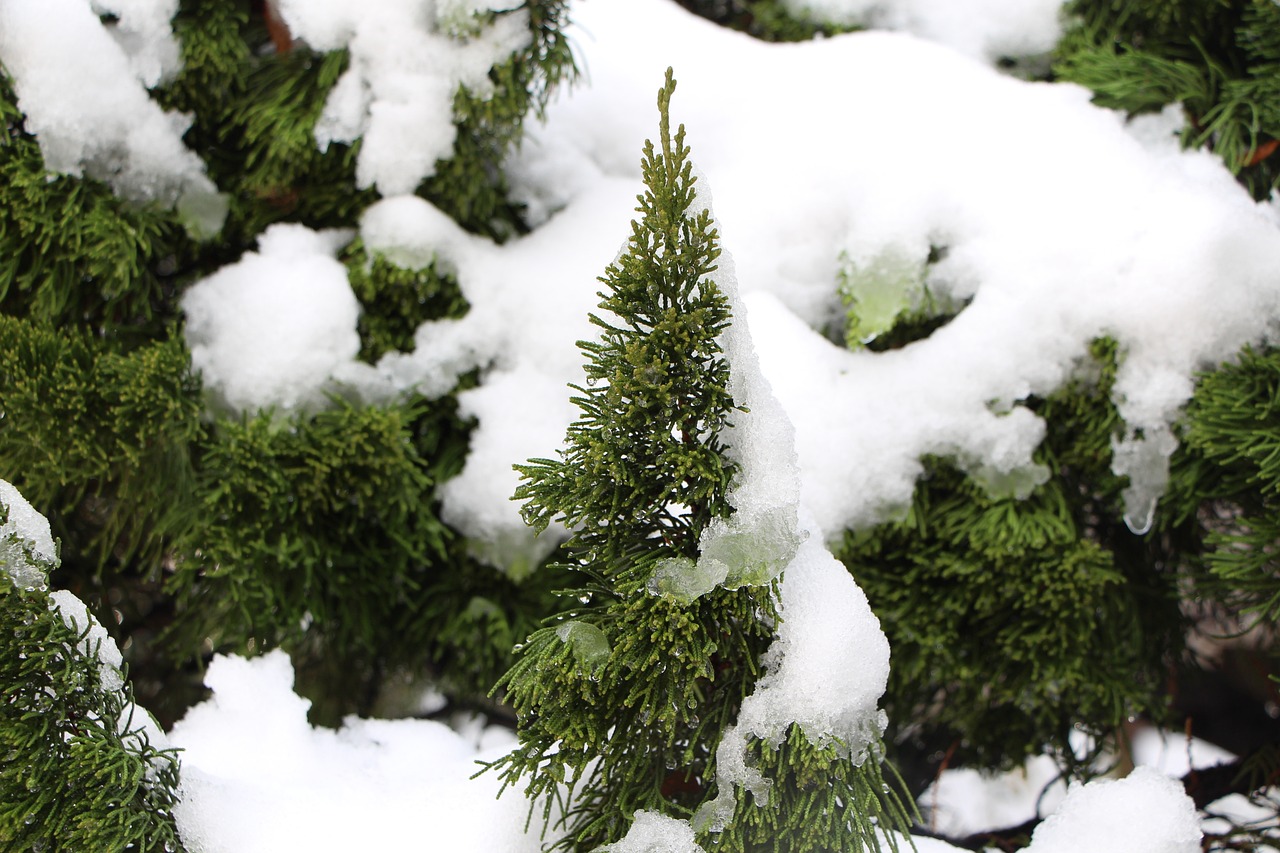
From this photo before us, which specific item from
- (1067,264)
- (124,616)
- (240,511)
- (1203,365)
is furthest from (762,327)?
(124,616)

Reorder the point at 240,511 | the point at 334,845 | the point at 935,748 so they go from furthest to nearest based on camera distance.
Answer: the point at 935,748 < the point at 240,511 < the point at 334,845

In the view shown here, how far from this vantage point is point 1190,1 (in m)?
1.27

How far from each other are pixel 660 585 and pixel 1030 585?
1.90 feet

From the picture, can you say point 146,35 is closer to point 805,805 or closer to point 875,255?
point 875,255

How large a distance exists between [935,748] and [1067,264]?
781mm

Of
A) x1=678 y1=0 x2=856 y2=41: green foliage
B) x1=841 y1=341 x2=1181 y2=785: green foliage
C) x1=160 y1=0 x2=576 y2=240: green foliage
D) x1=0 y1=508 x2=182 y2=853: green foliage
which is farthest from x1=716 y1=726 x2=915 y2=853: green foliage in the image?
x1=678 y1=0 x2=856 y2=41: green foliage

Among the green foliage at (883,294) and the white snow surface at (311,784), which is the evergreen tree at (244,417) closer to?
the white snow surface at (311,784)

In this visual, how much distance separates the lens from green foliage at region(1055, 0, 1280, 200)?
119cm

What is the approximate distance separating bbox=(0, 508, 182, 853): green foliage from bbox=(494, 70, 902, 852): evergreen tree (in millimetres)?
329

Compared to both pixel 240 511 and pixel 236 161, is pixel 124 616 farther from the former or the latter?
pixel 236 161

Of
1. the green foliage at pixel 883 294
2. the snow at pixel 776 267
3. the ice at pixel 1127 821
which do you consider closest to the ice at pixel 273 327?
the snow at pixel 776 267

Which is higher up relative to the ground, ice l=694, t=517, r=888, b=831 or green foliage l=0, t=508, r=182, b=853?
green foliage l=0, t=508, r=182, b=853

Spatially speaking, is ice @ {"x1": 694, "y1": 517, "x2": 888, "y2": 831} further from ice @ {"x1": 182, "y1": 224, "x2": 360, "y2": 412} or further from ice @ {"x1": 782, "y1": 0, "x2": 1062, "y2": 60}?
ice @ {"x1": 782, "y1": 0, "x2": 1062, "y2": 60}

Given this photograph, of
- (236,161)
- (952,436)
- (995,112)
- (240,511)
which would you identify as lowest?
(952,436)
